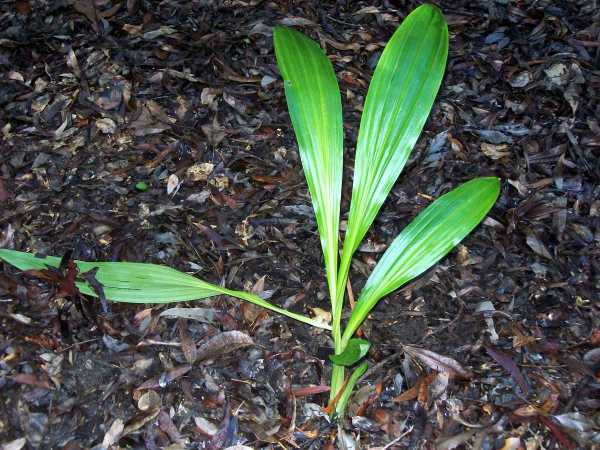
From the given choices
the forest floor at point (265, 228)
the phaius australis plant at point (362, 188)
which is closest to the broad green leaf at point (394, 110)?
the phaius australis plant at point (362, 188)

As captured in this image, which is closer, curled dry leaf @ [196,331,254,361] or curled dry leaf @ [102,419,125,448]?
curled dry leaf @ [102,419,125,448]

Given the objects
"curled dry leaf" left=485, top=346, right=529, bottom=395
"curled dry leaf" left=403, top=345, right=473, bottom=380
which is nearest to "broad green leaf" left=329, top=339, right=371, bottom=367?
"curled dry leaf" left=403, top=345, right=473, bottom=380

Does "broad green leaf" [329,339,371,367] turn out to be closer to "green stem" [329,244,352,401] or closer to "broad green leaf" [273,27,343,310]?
"green stem" [329,244,352,401]

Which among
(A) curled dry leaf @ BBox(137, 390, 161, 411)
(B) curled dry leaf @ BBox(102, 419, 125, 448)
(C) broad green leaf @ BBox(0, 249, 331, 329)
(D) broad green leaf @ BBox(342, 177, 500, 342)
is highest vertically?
(D) broad green leaf @ BBox(342, 177, 500, 342)

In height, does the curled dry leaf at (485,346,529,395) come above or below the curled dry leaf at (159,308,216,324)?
below

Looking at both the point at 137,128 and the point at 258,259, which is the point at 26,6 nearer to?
the point at 137,128

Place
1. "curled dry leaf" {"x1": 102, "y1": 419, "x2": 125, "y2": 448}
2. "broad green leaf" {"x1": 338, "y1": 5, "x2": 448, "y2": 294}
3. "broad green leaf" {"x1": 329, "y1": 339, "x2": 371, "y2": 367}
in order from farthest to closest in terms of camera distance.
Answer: "broad green leaf" {"x1": 338, "y1": 5, "x2": 448, "y2": 294}
"curled dry leaf" {"x1": 102, "y1": 419, "x2": 125, "y2": 448}
"broad green leaf" {"x1": 329, "y1": 339, "x2": 371, "y2": 367}

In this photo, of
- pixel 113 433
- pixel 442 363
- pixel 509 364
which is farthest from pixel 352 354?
pixel 113 433
